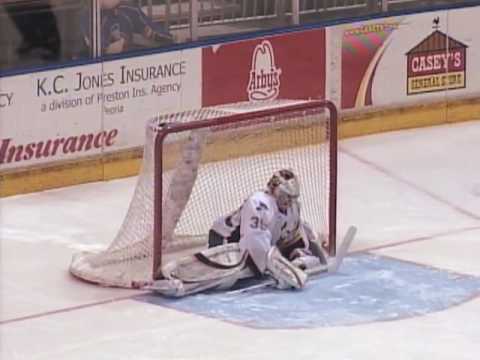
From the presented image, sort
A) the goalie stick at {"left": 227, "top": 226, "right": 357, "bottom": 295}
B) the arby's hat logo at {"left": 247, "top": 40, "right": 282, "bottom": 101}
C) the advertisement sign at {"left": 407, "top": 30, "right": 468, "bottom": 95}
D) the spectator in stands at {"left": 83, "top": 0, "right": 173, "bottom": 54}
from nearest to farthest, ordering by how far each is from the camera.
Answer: the goalie stick at {"left": 227, "top": 226, "right": 357, "bottom": 295} → the spectator in stands at {"left": 83, "top": 0, "right": 173, "bottom": 54} → the arby's hat logo at {"left": 247, "top": 40, "right": 282, "bottom": 101} → the advertisement sign at {"left": 407, "top": 30, "right": 468, "bottom": 95}

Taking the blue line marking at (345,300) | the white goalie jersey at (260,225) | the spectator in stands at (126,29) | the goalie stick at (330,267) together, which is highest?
the spectator in stands at (126,29)

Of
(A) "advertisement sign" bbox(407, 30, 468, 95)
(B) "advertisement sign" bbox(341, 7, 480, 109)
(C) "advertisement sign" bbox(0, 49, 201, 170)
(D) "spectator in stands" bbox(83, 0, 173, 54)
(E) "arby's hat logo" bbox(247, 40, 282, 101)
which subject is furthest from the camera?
(A) "advertisement sign" bbox(407, 30, 468, 95)

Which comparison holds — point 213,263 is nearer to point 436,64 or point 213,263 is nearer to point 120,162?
point 120,162

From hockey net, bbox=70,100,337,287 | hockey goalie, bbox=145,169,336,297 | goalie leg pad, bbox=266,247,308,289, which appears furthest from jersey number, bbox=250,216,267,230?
hockey net, bbox=70,100,337,287

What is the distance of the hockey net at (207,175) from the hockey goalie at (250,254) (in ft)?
0.53

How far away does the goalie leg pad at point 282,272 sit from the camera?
10539 millimetres

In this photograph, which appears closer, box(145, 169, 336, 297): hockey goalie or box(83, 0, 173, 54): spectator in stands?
box(145, 169, 336, 297): hockey goalie

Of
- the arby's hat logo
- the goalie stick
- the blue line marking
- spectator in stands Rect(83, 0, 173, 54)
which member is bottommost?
the blue line marking

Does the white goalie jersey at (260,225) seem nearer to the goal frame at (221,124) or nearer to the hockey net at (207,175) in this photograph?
the hockey net at (207,175)

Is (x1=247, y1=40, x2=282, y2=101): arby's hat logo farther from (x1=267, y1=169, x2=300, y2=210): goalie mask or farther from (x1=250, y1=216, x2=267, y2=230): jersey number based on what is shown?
(x1=250, y1=216, x2=267, y2=230): jersey number

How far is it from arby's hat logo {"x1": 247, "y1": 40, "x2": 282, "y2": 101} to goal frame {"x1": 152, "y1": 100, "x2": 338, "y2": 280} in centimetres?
266

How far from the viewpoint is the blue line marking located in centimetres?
1012

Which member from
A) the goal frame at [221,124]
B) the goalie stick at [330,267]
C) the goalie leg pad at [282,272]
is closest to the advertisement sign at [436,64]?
the goalie stick at [330,267]

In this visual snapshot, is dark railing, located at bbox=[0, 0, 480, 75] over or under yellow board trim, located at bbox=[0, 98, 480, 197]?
over
